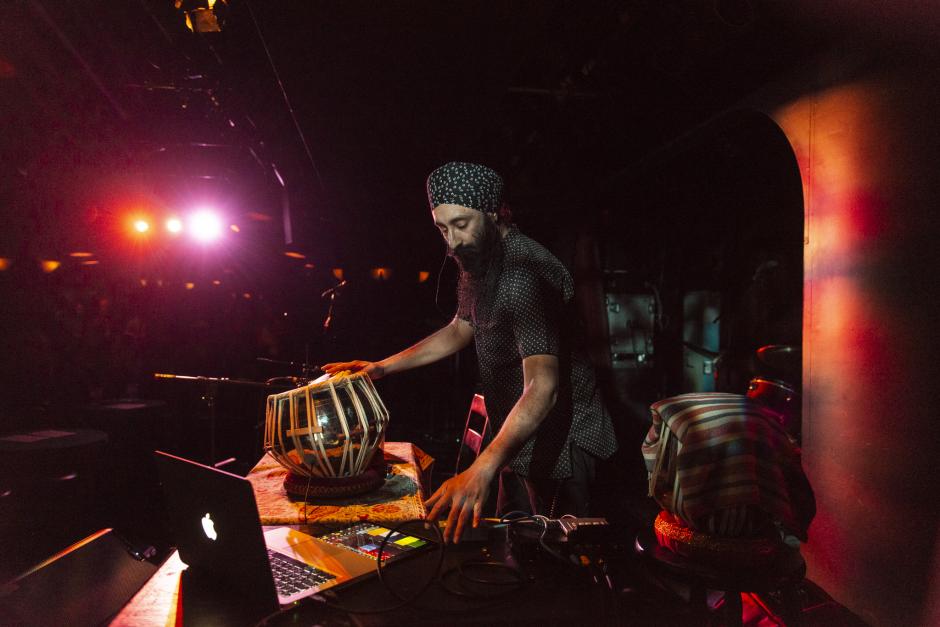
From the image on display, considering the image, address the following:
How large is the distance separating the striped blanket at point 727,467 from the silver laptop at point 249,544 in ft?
2.43

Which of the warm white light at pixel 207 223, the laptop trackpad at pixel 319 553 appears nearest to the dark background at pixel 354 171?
the warm white light at pixel 207 223

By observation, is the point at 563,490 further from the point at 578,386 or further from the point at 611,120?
the point at 611,120

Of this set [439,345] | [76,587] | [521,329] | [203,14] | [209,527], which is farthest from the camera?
[203,14]

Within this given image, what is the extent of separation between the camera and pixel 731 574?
4.63ft

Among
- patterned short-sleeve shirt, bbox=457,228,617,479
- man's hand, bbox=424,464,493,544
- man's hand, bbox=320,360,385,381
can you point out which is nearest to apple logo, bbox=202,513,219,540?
man's hand, bbox=424,464,493,544

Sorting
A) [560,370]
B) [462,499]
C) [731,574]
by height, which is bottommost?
[731,574]

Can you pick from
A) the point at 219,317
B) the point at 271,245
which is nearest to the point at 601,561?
the point at 219,317

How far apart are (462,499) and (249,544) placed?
0.50 m

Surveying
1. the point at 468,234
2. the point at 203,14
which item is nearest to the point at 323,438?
the point at 468,234

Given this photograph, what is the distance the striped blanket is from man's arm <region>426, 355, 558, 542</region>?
38 cm

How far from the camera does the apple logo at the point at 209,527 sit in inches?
44.4

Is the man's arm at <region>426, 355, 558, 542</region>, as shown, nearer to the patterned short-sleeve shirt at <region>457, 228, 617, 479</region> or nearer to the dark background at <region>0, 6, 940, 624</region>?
the patterned short-sleeve shirt at <region>457, 228, 617, 479</region>

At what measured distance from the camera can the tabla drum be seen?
60.9 inches

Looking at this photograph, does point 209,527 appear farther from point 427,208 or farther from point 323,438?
point 427,208
